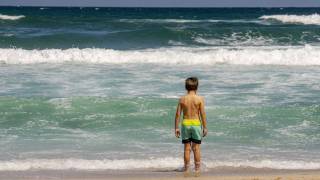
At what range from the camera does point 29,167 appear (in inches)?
312

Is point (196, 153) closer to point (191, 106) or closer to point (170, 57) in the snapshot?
point (191, 106)

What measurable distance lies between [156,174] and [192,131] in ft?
2.34

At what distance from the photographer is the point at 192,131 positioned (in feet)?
24.3

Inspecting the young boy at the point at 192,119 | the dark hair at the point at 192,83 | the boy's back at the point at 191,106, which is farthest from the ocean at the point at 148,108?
the dark hair at the point at 192,83

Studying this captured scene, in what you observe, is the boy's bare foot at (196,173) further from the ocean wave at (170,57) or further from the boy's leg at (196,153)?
the ocean wave at (170,57)

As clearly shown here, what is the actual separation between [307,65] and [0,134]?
1208 cm

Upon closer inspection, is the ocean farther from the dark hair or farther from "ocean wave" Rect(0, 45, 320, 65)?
the dark hair

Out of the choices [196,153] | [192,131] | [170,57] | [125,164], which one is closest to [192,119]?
[192,131]

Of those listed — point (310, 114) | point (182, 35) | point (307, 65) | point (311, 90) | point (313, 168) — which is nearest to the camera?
point (313, 168)

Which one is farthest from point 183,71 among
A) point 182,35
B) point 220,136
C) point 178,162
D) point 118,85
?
point 182,35

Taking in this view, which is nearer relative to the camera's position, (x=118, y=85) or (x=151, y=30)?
(x=118, y=85)

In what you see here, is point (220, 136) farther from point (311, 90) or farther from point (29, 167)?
point (311, 90)

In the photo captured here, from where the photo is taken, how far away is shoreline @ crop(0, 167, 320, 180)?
728 cm

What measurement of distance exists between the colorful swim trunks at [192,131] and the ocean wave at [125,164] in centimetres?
70
